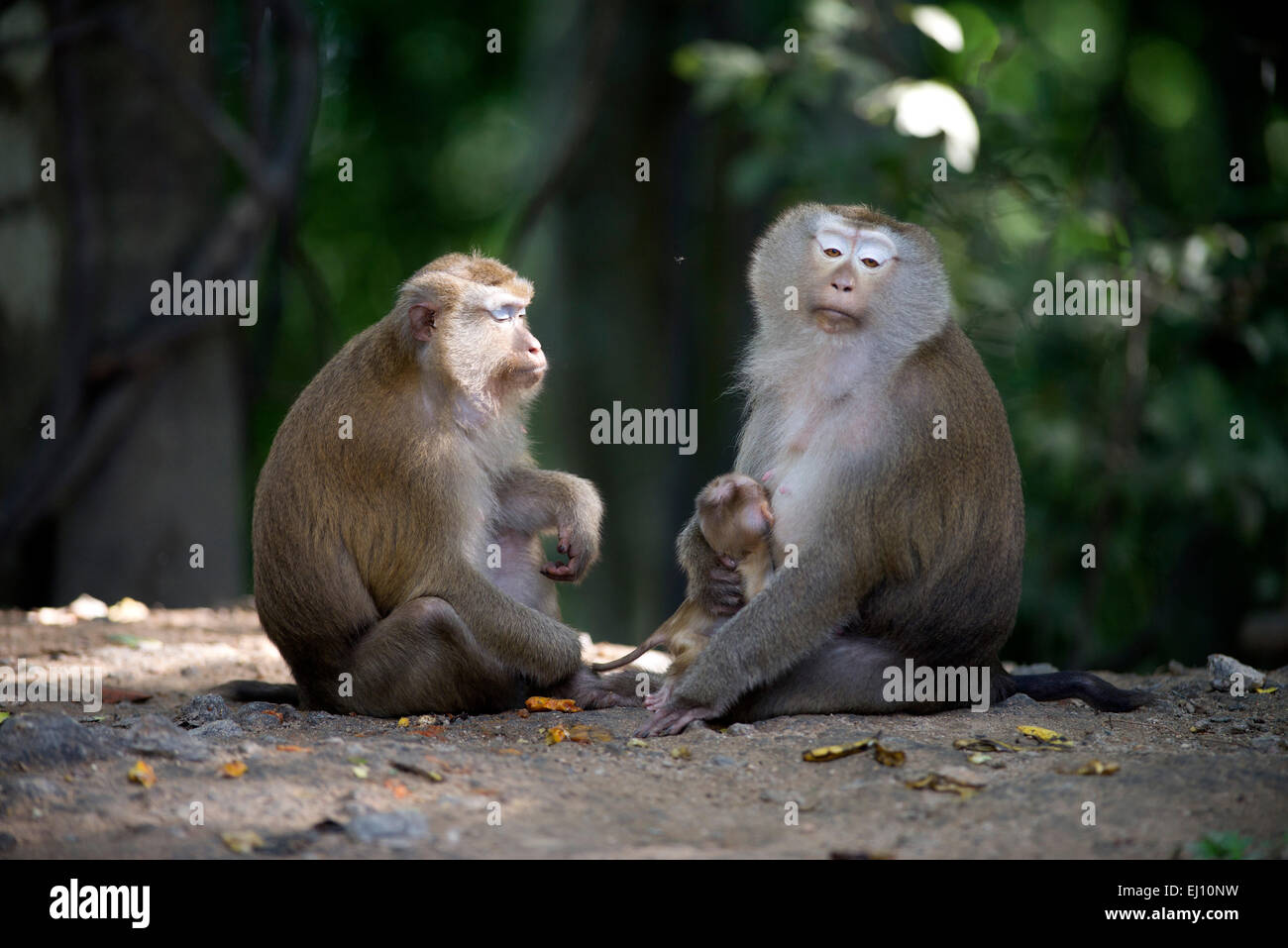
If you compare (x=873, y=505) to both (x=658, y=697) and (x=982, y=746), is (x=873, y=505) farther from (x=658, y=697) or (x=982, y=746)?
(x=658, y=697)

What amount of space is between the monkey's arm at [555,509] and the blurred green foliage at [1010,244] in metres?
2.90

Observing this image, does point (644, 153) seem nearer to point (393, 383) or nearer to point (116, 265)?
point (116, 265)

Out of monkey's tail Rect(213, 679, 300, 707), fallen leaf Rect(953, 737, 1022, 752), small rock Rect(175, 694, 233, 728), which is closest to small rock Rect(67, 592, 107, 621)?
monkey's tail Rect(213, 679, 300, 707)

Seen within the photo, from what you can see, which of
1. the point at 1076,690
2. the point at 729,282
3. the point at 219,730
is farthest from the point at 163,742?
the point at 729,282

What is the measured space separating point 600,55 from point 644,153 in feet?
3.98

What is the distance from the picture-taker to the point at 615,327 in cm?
1248

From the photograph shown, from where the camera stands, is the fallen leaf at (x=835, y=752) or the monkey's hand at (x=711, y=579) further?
the monkey's hand at (x=711, y=579)

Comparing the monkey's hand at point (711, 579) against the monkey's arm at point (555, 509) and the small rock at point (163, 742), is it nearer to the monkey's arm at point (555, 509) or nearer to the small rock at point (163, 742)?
the monkey's arm at point (555, 509)

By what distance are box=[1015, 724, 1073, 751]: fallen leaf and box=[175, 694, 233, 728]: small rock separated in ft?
10.4

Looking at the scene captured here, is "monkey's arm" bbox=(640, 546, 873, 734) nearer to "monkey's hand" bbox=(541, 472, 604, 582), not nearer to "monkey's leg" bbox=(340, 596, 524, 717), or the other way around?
"monkey's leg" bbox=(340, 596, 524, 717)

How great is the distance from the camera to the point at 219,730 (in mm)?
5273

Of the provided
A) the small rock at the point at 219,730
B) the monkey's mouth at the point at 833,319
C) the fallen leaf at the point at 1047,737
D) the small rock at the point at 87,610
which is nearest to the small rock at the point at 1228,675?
the fallen leaf at the point at 1047,737

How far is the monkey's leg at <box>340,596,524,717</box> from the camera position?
18.2 feet

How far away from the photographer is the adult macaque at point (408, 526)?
5645 mm
